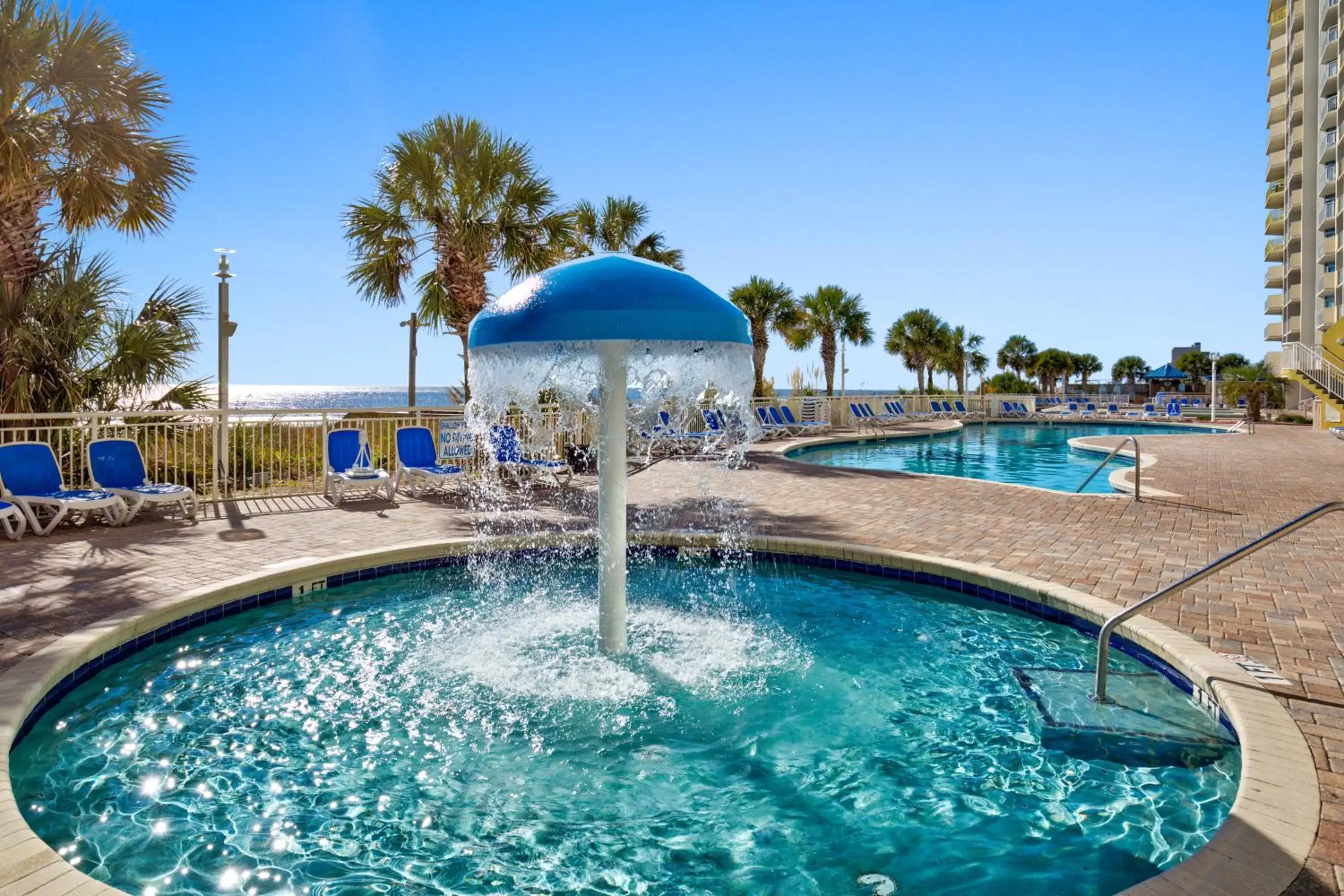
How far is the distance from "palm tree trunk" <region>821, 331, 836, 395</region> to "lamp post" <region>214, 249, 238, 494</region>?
84.5 feet

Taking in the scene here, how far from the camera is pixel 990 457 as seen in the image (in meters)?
19.5

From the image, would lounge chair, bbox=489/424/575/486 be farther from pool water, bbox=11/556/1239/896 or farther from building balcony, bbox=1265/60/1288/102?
building balcony, bbox=1265/60/1288/102

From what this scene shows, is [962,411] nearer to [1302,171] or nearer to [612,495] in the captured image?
[1302,171]

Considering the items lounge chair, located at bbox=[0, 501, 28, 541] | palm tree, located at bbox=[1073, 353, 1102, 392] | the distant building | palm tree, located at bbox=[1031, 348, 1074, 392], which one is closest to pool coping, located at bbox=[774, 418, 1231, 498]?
lounge chair, located at bbox=[0, 501, 28, 541]

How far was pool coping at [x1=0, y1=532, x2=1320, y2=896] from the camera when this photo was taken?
2.17 meters

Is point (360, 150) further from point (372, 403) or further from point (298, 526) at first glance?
point (372, 403)

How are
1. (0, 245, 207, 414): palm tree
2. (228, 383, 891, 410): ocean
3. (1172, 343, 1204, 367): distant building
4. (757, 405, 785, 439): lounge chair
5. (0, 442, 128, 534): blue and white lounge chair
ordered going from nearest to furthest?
(0, 442, 128, 534): blue and white lounge chair < (0, 245, 207, 414): palm tree < (757, 405, 785, 439): lounge chair < (1172, 343, 1204, 367): distant building < (228, 383, 891, 410): ocean

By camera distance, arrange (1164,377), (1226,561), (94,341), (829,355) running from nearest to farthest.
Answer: (1226,561) < (94,341) < (829,355) < (1164,377)

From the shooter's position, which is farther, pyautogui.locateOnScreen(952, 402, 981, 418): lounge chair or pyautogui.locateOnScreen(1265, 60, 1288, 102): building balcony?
pyautogui.locateOnScreen(1265, 60, 1288, 102): building balcony

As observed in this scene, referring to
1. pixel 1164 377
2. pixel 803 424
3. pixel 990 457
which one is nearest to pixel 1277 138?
pixel 1164 377

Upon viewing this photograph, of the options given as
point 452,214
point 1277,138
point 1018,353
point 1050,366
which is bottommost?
point 452,214

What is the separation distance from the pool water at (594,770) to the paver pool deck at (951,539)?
550 millimetres

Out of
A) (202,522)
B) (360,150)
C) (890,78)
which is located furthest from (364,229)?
(890,78)

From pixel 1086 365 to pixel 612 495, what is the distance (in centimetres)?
7660
